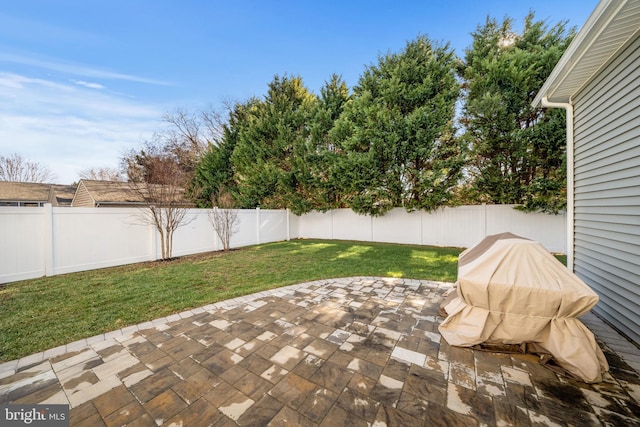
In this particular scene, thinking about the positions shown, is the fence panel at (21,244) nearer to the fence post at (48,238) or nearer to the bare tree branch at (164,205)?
the fence post at (48,238)

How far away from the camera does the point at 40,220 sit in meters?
4.86

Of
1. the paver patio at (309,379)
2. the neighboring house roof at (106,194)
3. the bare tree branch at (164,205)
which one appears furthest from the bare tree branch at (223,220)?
the neighboring house roof at (106,194)

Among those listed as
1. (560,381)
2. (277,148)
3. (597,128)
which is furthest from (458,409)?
(277,148)

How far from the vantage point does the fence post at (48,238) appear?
4.89m

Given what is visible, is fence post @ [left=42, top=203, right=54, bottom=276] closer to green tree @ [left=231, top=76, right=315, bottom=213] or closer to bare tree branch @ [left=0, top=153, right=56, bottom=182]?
green tree @ [left=231, top=76, right=315, bottom=213]

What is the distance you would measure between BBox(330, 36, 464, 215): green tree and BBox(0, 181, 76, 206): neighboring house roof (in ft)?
69.7

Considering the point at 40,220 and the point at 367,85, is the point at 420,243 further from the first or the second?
the point at 40,220

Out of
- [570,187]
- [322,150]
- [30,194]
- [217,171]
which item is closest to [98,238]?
[217,171]

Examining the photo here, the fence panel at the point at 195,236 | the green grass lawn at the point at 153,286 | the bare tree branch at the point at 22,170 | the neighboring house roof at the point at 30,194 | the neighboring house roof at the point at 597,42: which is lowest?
the green grass lawn at the point at 153,286

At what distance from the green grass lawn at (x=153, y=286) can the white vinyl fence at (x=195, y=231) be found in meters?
0.46

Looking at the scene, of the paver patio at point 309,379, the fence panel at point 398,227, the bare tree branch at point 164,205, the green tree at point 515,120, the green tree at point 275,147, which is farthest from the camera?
the green tree at point 275,147

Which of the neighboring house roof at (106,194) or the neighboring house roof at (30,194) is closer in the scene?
the neighboring house roof at (106,194)

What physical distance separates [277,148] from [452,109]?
24.6ft

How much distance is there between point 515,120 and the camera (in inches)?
298
